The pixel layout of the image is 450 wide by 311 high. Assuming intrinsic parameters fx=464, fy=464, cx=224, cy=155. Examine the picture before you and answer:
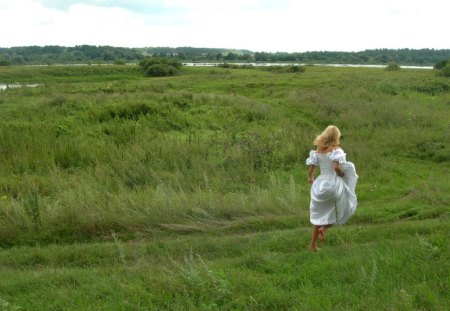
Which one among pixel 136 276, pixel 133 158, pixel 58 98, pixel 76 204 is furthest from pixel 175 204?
pixel 58 98

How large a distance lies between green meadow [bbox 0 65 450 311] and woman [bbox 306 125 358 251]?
0.36 meters

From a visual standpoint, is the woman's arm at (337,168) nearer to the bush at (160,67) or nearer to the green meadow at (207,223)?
the green meadow at (207,223)

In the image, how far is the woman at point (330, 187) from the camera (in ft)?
19.5

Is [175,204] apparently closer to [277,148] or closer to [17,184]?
[17,184]

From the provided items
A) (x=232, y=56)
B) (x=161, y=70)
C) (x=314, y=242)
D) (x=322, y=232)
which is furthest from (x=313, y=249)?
(x=232, y=56)

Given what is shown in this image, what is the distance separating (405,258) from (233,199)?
3.72 m

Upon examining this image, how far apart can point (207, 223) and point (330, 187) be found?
236 centimetres

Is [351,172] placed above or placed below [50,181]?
above

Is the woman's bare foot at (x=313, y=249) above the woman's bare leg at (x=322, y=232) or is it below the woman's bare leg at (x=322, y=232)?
below

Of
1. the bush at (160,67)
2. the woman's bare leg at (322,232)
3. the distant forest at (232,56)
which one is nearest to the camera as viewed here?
the woman's bare leg at (322,232)

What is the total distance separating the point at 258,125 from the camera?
1866 cm

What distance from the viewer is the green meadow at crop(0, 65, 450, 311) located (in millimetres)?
4520

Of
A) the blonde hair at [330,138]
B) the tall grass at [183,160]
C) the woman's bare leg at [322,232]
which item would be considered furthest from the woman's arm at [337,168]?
the tall grass at [183,160]

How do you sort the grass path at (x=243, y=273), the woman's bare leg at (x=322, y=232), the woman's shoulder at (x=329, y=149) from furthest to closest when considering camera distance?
the woman's bare leg at (x=322, y=232)
the woman's shoulder at (x=329, y=149)
the grass path at (x=243, y=273)
